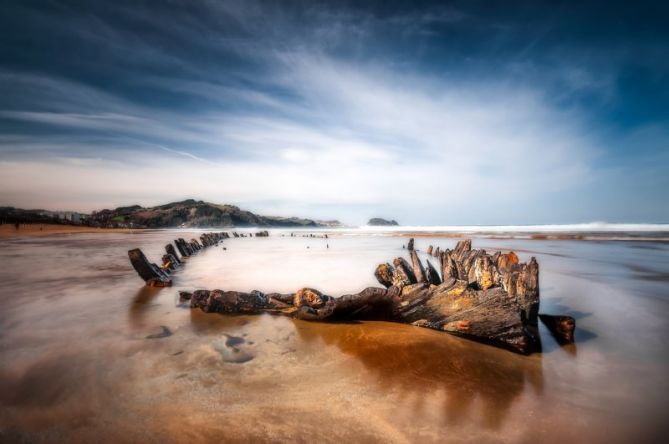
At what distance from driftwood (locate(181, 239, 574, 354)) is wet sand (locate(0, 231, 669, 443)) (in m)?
0.22

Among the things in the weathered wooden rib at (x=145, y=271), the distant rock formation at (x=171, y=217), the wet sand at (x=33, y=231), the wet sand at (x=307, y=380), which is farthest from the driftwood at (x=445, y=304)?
the distant rock formation at (x=171, y=217)

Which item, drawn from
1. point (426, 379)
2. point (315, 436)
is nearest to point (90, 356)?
point (315, 436)

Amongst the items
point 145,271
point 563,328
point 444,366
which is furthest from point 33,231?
point 563,328

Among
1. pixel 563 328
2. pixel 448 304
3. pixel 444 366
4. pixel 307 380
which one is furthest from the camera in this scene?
pixel 448 304

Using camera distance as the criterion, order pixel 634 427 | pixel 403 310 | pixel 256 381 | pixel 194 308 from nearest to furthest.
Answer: pixel 634 427 → pixel 256 381 → pixel 403 310 → pixel 194 308

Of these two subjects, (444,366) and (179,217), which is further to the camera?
(179,217)

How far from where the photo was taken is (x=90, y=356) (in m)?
3.42

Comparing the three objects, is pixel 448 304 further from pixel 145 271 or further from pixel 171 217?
pixel 171 217

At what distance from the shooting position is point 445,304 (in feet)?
14.4

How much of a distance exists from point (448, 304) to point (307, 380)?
95.7 inches

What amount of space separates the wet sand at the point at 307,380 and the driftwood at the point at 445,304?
0.22 metres

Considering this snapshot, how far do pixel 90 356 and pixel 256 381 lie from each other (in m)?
2.12

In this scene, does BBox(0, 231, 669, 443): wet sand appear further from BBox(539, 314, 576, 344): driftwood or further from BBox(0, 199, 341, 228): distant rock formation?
BBox(0, 199, 341, 228): distant rock formation

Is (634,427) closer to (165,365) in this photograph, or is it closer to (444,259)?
(165,365)
